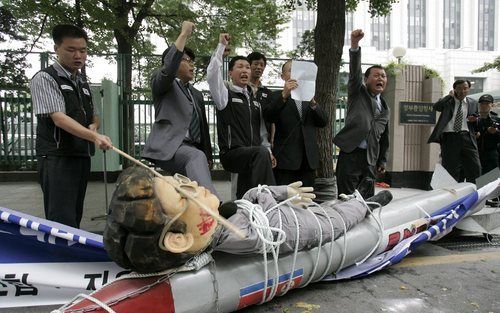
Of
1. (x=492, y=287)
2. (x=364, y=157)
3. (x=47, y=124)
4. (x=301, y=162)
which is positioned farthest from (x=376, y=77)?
(x=47, y=124)

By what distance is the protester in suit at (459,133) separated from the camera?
5.25m

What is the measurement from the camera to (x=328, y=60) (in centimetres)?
482

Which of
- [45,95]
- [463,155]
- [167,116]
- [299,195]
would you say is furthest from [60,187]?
[463,155]

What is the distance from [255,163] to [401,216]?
124 centimetres

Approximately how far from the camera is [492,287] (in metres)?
2.61

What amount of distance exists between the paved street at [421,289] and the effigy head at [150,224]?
820 millimetres

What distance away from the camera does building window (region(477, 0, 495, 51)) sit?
163 feet

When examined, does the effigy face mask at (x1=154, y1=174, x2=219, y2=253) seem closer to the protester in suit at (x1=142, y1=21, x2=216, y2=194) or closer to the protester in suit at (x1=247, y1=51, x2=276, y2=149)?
the protester in suit at (x1=142, y1=21, x2=216, y2=194)

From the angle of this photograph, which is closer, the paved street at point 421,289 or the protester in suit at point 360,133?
the paved street at point 421,289

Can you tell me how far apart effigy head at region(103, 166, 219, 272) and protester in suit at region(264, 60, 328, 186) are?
2.07 m

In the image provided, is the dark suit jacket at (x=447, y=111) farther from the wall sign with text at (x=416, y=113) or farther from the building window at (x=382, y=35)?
the building window at (x=382, y=35)

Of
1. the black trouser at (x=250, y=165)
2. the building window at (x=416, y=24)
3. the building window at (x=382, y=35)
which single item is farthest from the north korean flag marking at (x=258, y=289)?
the building window at (x=416, y=24)

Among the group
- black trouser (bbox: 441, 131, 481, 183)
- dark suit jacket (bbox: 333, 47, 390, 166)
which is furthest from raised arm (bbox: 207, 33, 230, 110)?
black trouser (bbox: 441, 131, 481, 183)

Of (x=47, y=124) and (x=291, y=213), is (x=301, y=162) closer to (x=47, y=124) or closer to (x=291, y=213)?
(x=291, y=213)
